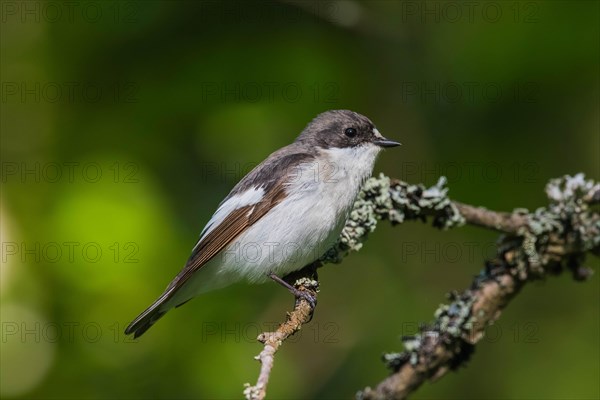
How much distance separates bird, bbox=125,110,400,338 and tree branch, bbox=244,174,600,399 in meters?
0.17

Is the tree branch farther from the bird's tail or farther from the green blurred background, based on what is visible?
the bird's tail

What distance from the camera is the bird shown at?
3920 mm

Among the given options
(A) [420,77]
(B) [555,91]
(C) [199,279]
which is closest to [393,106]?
(A) [420,77]

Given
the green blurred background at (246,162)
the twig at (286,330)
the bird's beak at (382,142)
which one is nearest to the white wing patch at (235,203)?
the green blurred background at (246,162)

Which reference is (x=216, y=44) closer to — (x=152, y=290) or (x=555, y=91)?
(x=152, y=290)

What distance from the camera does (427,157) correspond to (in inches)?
187

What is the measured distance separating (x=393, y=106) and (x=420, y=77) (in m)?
0.34

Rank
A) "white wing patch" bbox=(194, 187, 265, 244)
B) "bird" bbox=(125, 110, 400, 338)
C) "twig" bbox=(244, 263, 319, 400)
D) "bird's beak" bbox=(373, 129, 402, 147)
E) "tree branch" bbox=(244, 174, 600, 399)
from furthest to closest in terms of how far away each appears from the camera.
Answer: "bird's beak" bbox=(373, 129, 402, 147), "white wing patch" bbox=(194, 187, 265, 244), "bird" bbox=(125, 110, 400, 338), "tree branch" bbox=(244, 174, 600, 399), "twig" bbox=(244, 263, 319, 400)

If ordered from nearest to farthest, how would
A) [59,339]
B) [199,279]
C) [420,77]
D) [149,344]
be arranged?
[59,339], [149,344], [199,279], [420,77]

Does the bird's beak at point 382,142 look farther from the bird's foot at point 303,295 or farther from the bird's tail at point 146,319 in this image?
the bird's tail at point 146,319

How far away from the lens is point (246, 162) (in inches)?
189

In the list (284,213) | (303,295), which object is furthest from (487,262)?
(284,213)

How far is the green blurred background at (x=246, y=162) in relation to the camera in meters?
3.75

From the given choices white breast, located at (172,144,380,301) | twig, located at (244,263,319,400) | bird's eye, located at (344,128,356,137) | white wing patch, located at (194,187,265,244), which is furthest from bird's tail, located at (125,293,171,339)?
bird's eye, located at (344,128,356,137)
